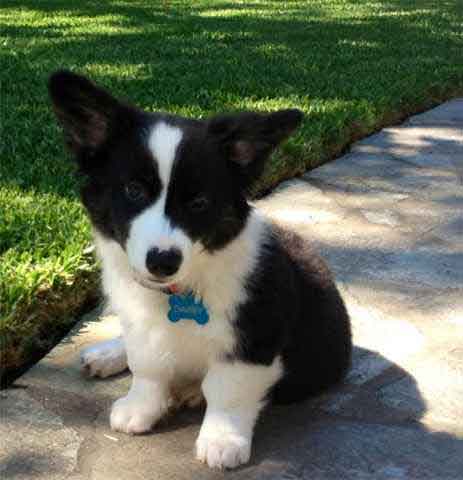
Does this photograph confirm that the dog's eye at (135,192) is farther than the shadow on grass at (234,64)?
No

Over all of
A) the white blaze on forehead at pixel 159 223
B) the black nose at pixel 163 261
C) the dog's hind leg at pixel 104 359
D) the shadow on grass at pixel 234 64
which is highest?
the white blaze on forehead at pixel 159 223

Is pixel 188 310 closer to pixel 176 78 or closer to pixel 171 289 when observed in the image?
pixel 171 289

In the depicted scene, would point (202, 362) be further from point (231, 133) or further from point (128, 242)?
point (231, 133)

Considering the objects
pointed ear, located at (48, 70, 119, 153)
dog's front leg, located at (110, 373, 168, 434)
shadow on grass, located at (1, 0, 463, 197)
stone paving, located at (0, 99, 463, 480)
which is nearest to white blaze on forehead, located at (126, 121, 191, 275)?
pointed ear, located at (48, 70, 119, 153)

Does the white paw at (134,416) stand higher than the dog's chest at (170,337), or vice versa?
the dog's chest at (170,337)

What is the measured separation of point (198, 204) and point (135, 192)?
0.68 feet

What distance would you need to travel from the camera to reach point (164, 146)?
2.81 meters

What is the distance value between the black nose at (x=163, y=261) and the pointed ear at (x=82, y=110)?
1.81 feet

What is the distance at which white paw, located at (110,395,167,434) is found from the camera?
312cm

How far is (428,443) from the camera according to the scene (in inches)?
122

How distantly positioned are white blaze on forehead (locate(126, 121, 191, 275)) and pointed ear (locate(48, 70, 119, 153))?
0.21 m

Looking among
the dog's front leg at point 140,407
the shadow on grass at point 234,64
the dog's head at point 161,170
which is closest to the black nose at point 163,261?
the dog's head at point 161,170

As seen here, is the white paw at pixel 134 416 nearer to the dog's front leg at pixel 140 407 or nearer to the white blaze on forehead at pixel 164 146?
the dog's front leg at pixel 140 407

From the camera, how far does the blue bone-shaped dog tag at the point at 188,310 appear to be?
2.99 meters
